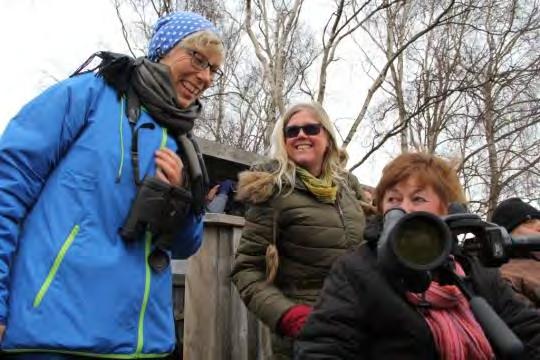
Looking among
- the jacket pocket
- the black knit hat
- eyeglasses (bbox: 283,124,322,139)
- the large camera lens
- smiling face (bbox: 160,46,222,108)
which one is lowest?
the jacket pocket

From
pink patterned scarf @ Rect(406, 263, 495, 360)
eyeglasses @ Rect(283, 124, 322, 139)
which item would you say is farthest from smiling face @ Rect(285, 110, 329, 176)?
pink patterned scarf @ Rect(406, 263, 495, 360)

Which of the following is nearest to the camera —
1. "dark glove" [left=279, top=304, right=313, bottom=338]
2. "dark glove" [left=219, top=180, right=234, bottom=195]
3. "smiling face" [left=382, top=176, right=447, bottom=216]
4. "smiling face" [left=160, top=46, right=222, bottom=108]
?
"smiling face" [left=382, top=176, right=447, bottom=216]

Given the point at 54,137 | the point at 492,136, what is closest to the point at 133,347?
the point at 54,137

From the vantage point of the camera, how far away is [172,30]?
228 cm

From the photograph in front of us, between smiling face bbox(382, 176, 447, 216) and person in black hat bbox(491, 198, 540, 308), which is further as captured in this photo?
person in black hat bbox(491, 198, 540, 308)

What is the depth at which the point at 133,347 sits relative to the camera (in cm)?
161

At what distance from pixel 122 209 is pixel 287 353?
1.31m

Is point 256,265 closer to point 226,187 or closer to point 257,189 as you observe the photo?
point 257,189

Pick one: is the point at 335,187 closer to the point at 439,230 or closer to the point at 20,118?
the point at 20,118

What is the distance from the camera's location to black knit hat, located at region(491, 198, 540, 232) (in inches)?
134

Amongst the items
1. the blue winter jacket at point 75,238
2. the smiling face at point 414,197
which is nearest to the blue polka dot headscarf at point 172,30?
the blue winter jacket at point 75,238

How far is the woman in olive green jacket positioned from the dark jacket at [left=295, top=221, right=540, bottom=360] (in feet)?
2.86

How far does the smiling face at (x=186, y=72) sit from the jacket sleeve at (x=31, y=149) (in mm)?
463

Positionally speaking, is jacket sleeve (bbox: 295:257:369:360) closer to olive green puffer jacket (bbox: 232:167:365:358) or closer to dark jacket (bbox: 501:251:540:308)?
olive green puffer jacket (bbox: 232:167:365:358)
